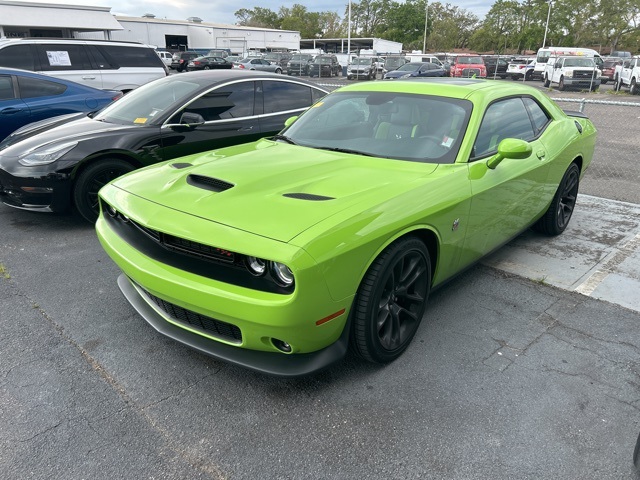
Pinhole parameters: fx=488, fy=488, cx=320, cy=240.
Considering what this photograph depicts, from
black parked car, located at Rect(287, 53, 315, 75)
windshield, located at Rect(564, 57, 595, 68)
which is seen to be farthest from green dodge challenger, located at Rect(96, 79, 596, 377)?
black parked car, located at Rect(287, 53, 315, 75)

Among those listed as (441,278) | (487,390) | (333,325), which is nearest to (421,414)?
(487,390)

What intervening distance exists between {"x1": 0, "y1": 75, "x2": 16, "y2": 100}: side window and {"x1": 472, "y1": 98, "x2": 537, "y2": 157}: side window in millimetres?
6438

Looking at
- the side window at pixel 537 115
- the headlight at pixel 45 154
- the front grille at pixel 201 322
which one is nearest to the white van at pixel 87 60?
the headlight at pixel 45 154

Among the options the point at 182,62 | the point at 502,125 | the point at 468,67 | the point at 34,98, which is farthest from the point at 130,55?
the point at 182,62

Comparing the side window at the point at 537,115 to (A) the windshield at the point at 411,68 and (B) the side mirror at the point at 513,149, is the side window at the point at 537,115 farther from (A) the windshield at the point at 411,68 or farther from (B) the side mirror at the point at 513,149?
(A) the windshield at the point at 411,68

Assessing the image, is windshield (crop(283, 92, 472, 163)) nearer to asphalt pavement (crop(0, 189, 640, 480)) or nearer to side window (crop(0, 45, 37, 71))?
asphalt pavement (crop(0, 189, 640, 480))

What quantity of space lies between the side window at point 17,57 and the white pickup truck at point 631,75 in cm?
2252

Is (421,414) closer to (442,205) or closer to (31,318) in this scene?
(442,205)

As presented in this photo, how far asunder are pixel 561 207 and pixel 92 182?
4700 millimetres

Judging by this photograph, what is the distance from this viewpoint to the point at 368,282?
2.51 meters

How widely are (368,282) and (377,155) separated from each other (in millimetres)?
1162

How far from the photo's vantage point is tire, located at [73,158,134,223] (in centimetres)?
481

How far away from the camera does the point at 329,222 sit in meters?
2.33

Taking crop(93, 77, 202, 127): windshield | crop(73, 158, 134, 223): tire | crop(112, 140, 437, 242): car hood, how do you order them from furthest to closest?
crop(93, 77, 202, 127): windshield → crop(73, 158, 134, 223): tire → crop(112, 140, 437, 242): car hood
